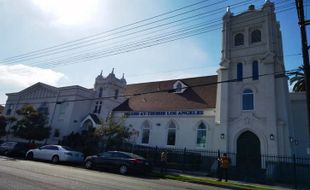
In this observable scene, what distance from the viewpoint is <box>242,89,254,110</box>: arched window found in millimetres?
22438

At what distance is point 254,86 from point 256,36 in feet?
17.5

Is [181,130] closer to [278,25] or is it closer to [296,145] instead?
[296,145]

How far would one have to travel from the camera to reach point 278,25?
85.1ft

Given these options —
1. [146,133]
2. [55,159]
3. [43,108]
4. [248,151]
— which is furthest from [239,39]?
[43,108]

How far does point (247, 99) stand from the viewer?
897 inches

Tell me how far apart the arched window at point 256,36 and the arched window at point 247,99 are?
5.24 metres

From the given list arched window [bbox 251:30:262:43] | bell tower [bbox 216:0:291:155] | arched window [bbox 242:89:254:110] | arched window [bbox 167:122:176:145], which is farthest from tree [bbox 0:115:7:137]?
arched window [bbox 251:30:262:43]

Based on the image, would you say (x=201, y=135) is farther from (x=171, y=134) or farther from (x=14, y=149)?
(x=14, y=149)

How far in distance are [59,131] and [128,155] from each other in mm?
19287

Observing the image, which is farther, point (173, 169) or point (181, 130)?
point (181, 130)

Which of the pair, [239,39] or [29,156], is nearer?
[29,156]

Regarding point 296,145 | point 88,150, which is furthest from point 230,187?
point 88,150

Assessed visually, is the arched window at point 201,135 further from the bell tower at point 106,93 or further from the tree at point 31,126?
the tree at point 31,126

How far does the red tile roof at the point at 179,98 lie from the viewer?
2658cm
